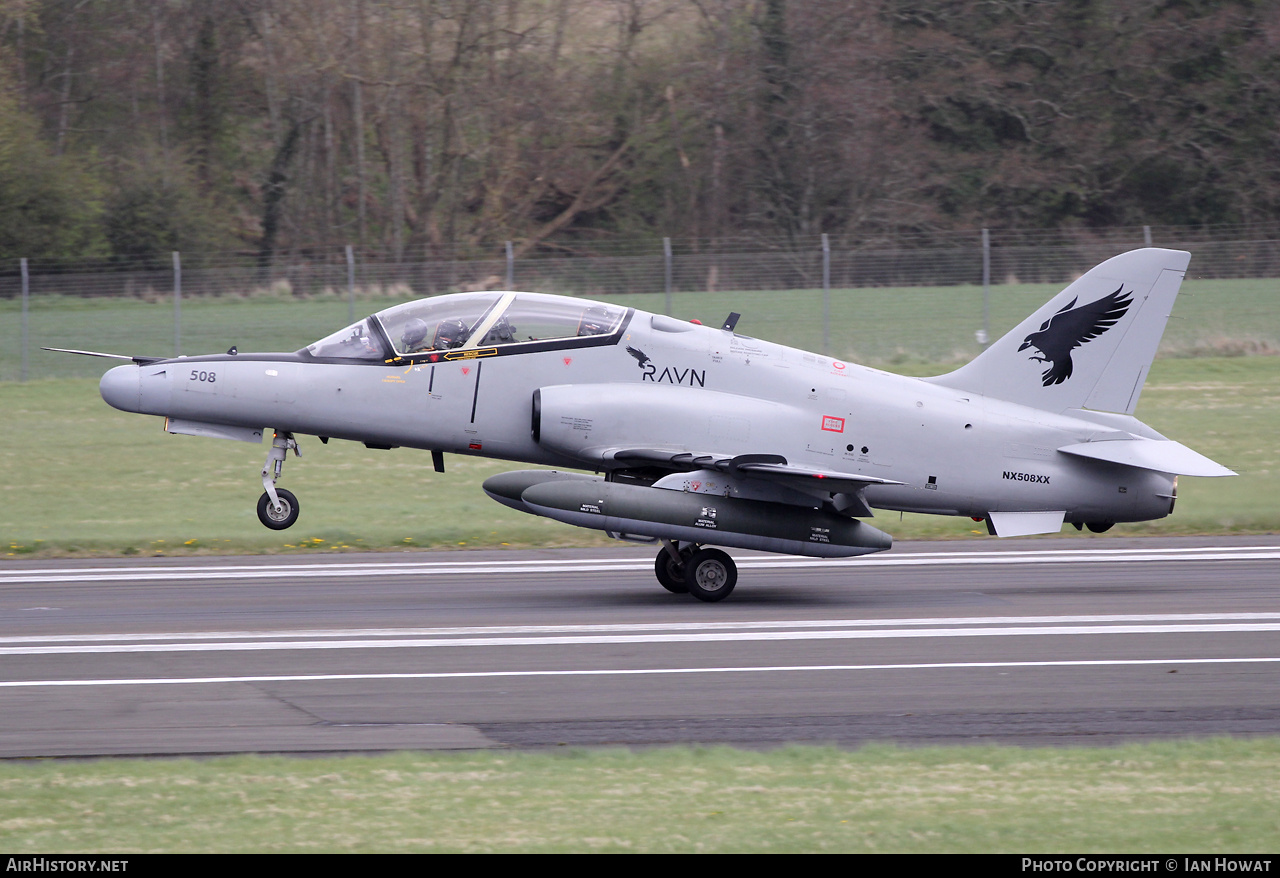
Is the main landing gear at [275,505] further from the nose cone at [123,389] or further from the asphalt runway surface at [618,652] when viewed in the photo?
the nose cone at [123,389]

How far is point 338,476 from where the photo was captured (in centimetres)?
2127

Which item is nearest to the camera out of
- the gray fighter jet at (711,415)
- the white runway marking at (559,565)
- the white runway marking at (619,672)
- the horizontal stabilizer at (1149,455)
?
the white runway marking at (619,672)

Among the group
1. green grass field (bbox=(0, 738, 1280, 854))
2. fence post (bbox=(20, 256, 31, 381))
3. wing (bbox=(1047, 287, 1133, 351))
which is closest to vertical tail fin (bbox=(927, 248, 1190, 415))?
wing (bbox=(1047, 287, 1133, 351))

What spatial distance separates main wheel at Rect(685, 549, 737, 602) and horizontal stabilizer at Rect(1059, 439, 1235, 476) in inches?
137

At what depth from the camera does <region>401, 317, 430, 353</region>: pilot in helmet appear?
12.9 m

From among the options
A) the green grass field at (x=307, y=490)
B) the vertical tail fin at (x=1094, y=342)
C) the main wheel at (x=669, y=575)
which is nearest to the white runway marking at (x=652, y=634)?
the main wheel at (x=669, y=575)

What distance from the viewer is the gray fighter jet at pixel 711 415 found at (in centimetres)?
1269

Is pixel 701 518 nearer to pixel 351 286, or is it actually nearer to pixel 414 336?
pixel 414 336

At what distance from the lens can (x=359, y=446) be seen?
23.6 metres

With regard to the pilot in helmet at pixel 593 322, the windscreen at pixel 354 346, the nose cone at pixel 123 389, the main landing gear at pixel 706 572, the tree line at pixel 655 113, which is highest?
the tree line at pixel 655 113

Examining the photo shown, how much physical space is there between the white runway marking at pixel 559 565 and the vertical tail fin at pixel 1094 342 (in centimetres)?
280

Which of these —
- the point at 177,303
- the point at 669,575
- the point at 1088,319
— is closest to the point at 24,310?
the point at 177,303

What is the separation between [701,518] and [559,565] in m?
3.41

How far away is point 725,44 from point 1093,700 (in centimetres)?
3758
